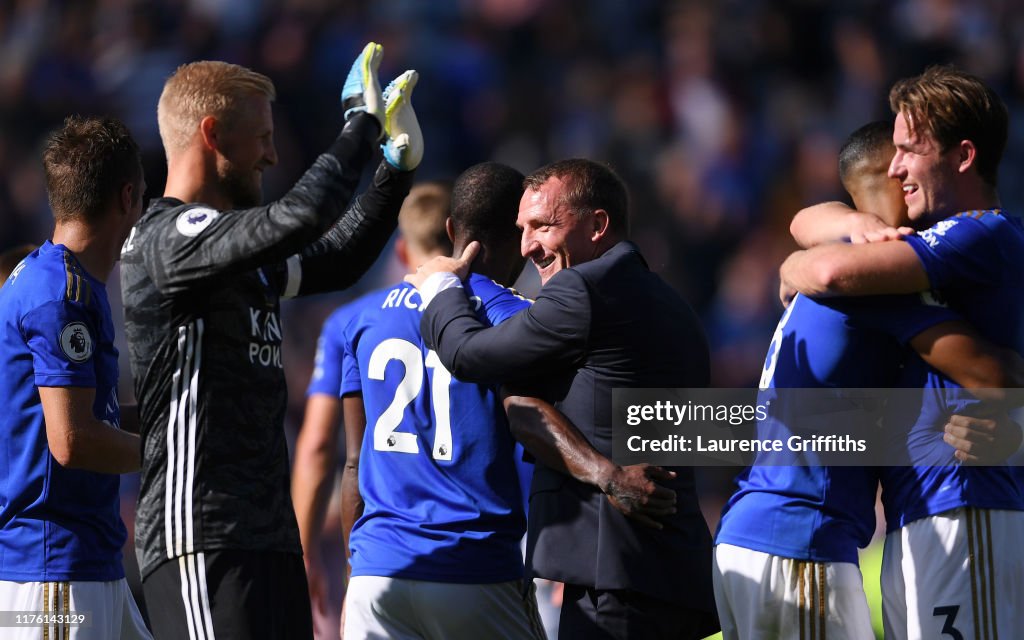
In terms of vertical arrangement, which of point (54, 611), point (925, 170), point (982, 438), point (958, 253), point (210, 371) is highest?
point (925, 170)

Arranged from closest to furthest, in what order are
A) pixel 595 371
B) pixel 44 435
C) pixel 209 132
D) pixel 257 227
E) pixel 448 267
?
pixel 257 227
pixel 209 132
pixel 595 371
pixel 44 435
pixel 448 267

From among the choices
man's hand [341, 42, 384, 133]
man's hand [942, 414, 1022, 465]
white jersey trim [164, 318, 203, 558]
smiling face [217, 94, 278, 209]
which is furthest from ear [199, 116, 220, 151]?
man's hand [942, 414, 1022, 465]

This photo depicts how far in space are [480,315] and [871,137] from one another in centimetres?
130

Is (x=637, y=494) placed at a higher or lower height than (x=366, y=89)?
lower

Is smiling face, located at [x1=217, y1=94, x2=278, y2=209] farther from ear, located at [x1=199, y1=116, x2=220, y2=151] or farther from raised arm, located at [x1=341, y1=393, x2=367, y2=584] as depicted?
raised arm, located at [x1=341, y1=393, x2=367, y2=584]

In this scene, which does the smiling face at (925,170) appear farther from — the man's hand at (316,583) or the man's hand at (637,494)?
the man's hand at (316,583)

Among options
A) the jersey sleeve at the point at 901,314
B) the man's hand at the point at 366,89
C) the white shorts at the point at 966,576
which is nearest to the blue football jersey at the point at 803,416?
the jersey sleeve at the point at 901,314

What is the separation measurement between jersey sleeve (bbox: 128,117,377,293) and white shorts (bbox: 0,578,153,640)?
1083 mm

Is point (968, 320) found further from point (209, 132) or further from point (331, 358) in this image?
point (331, 358)

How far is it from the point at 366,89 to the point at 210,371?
0.85 meters

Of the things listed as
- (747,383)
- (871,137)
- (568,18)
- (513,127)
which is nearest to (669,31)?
(568,18)

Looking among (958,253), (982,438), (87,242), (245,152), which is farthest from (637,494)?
(87,242)

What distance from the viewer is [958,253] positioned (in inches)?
129

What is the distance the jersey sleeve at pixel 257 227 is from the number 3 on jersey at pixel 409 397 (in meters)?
0.99
